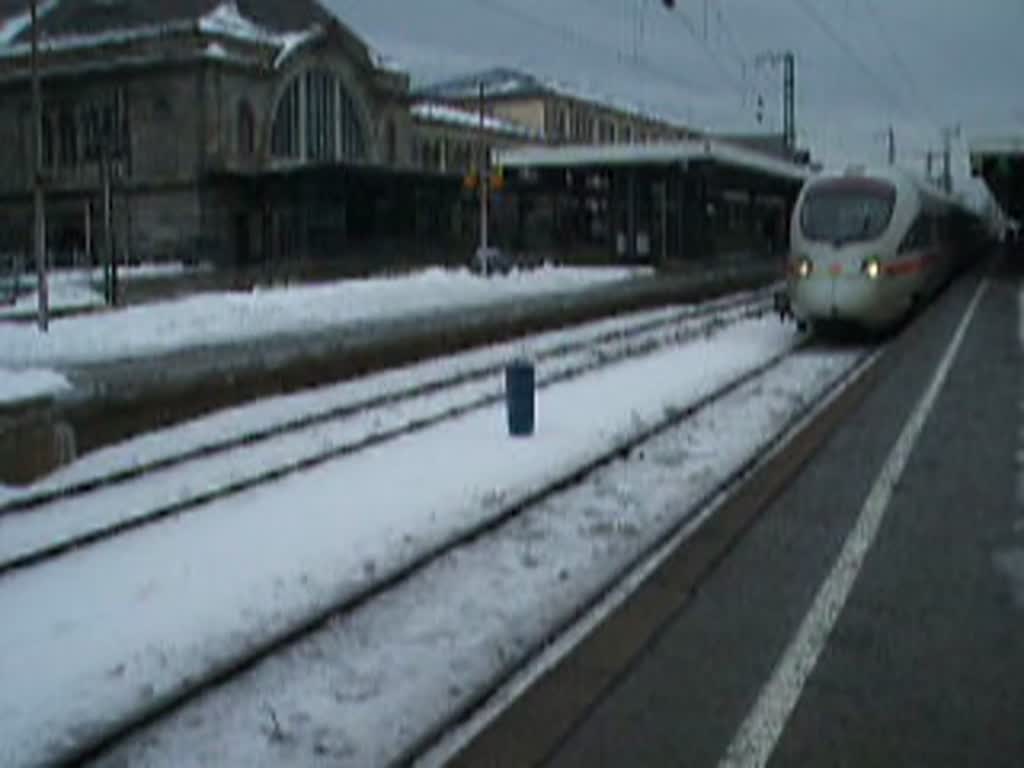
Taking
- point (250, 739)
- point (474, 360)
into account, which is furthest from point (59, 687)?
point (474, 360)

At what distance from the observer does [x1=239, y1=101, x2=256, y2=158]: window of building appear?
57.7 meters

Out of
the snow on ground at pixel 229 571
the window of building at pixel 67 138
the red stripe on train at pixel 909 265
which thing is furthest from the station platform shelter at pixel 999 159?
the window of building at pixel 67 138

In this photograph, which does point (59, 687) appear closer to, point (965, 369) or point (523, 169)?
point (965, 369)

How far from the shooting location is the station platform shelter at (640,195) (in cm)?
4897

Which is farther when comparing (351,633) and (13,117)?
(13,117)

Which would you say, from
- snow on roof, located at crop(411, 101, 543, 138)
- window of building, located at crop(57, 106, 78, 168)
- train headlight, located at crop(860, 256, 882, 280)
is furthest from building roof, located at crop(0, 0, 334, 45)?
train headlight, located at crop(860, 256, 882, 280)

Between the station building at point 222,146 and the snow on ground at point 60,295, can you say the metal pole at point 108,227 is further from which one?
the station building at point 222,146

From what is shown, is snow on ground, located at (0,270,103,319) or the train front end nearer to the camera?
the train front end

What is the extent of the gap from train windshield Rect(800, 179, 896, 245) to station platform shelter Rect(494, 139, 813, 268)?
2386 cm

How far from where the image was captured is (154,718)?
5590mm

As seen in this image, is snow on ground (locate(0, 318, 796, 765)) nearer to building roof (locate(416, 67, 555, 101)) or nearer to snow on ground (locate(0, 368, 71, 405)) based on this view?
snow on ground (locate(0, 368, 71, 405))

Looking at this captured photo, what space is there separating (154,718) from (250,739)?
19.7 inches

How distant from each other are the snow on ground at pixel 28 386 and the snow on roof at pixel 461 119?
60.3m

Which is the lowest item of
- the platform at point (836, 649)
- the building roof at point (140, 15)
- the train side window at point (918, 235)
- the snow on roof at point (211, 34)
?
the platform at point (836, 649)
